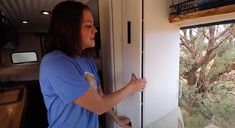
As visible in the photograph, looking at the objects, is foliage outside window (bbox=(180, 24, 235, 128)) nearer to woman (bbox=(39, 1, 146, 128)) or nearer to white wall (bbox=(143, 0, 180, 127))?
white wall (bbox=(143, 0, 180, 127))

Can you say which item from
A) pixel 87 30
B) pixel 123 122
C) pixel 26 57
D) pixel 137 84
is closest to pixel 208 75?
pixel 137 84

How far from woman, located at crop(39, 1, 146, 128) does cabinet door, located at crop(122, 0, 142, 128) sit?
0.41 ft

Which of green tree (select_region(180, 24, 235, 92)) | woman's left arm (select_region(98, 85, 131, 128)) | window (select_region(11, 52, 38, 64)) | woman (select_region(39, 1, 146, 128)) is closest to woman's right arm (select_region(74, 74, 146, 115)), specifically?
woman (select_region(39, 1, 146, 128))

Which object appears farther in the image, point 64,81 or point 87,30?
point 87,30

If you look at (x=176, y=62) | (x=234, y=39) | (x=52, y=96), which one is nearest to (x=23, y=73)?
(x=52, y=96)

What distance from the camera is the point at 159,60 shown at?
3.34 feet

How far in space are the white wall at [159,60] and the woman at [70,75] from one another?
0.45 ft

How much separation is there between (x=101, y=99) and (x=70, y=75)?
19 centimetres

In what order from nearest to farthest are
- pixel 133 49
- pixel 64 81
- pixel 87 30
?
pixel 64 81
pixel 87 30
pixel 133 49

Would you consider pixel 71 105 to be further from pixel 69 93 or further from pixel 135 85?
pixel 135 85

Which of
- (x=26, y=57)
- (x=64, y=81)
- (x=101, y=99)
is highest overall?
(x=64, y=81)

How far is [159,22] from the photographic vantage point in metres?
0.99

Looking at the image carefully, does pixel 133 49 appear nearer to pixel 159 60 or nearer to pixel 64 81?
pixel 159 60

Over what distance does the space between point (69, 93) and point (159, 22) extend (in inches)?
24.9
